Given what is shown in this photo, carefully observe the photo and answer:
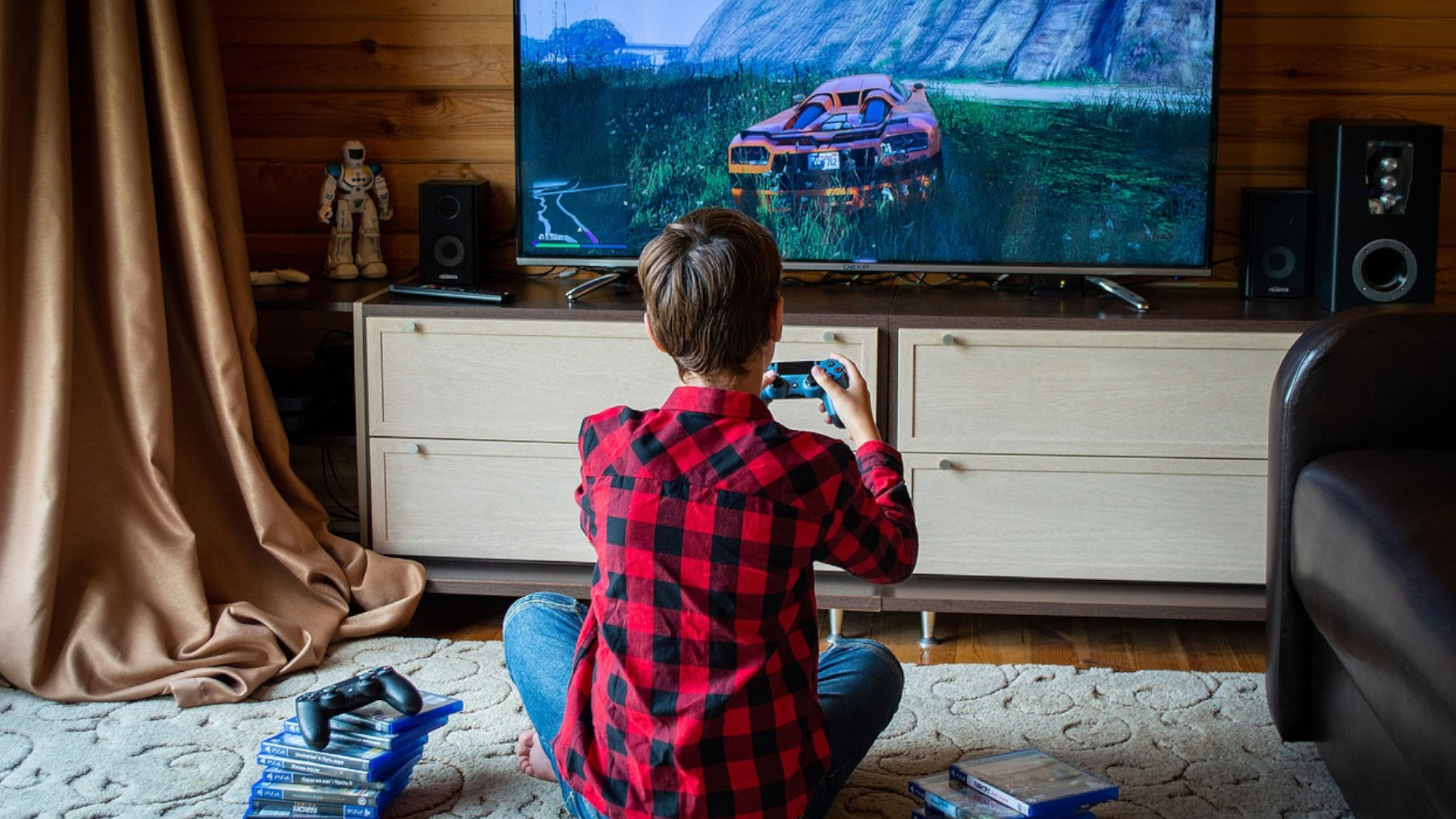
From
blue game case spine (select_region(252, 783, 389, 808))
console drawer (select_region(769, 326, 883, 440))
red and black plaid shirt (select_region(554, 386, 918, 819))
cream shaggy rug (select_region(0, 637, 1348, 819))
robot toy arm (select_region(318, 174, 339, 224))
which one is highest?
robot toy arm (select_region(318, 174, 339, 224))

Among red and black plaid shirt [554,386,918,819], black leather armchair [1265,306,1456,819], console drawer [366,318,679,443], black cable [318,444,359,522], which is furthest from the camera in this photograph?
black cable [318,444,359,522]

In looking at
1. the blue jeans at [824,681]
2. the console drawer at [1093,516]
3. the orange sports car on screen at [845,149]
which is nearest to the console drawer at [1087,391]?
the console drawer at [1093,516]

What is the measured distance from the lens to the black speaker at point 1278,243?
109 inches

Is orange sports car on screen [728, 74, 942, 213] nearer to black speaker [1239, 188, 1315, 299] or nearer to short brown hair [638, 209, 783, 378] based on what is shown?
black speaker [1239, 188, 1315, 299]

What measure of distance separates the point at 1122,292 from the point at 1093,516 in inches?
16.5

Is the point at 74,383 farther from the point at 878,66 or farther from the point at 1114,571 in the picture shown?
the point at 1114,571

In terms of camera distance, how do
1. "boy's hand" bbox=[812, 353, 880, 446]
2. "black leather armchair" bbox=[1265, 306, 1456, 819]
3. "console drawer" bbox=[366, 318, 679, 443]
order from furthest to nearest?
1. "console drawer" bbox=[366, 318, 679, 443]
2. "boy's hand" bbox=[812, 353, 880, 446]
3. "black leather armchair" bbox=[1265, 306, 1456, 819]

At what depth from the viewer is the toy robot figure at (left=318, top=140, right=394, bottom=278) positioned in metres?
3.07

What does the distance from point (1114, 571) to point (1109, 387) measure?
338 millimetres

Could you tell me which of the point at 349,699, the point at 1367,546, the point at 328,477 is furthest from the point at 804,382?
the point at 328,477

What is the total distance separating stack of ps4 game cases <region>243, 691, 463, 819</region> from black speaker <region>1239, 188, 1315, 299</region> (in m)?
1.76

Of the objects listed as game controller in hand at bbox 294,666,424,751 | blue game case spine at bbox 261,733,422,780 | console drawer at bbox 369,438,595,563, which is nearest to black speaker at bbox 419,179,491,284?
console drawer at bbox 369,438,595,563

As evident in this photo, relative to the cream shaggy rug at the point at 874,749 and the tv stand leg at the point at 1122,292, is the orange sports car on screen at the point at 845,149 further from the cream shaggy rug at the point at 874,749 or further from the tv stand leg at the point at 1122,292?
the cream shaggy rug at the point at 874,749

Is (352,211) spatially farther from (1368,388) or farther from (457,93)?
(1368,388)
